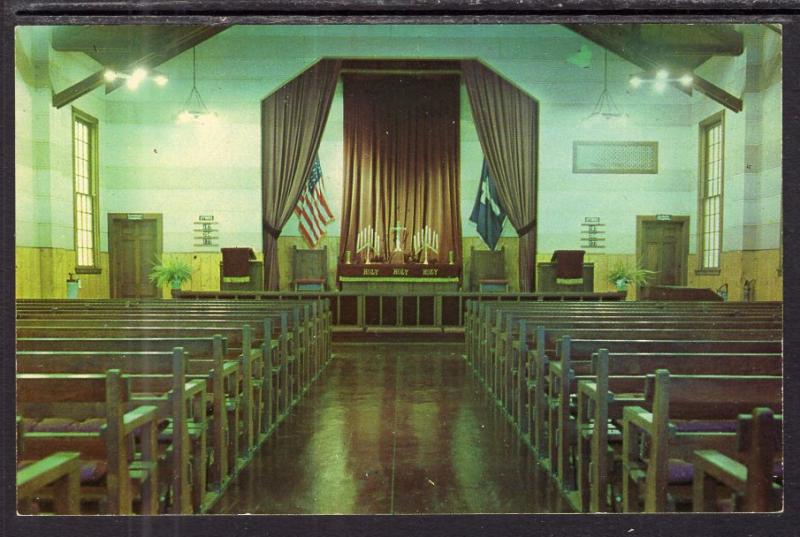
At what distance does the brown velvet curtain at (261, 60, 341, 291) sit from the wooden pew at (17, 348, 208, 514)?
8.23 m

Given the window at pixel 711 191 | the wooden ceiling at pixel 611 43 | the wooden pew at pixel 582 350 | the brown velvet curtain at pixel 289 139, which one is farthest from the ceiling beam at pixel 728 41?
the wooden pew at pixel 582 350

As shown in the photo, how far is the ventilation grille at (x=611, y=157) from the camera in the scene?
449 inches

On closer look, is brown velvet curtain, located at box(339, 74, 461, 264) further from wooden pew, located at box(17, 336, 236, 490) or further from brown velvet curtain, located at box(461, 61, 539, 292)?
wooden pew, located at box(17, 336, 236, 490)

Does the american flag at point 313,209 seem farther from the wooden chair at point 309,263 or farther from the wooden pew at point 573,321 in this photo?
the wooden pew at point 573,321

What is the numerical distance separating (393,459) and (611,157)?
9403mm

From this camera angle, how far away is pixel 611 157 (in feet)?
37.7

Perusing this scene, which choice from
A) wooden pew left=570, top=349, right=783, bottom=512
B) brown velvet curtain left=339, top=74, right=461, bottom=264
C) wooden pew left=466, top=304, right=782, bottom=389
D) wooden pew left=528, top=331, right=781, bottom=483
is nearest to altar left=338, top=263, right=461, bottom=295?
brown velvet curtain left=339, top=74, right=461, bottom=264

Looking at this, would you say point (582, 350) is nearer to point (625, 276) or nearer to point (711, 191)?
point (625, 276)

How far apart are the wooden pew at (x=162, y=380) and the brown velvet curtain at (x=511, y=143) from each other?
917 cm

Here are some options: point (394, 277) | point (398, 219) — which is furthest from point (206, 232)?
point (394, 277)

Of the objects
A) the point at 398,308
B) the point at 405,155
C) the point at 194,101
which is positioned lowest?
the point at 398,308

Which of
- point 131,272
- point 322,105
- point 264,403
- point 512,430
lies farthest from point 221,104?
point 512,430

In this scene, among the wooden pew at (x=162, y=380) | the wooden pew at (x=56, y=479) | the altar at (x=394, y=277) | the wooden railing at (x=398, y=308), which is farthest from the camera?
the altar at (x=394, y=277)
